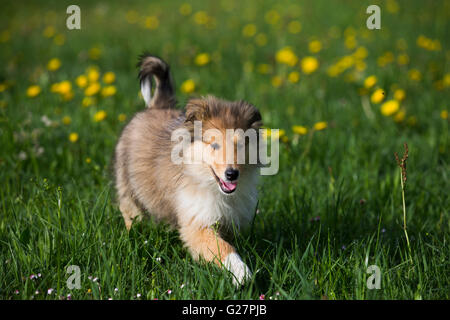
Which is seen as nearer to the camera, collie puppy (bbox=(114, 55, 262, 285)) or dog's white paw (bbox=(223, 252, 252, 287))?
dog's white paw (bbox=(223, 252, 252, 287))

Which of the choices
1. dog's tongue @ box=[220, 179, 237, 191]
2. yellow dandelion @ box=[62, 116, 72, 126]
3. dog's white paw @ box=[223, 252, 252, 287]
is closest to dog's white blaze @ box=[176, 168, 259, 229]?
dog's tongue @ box=[220, 179, 237, 191]

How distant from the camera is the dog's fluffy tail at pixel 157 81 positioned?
3785 millimetres

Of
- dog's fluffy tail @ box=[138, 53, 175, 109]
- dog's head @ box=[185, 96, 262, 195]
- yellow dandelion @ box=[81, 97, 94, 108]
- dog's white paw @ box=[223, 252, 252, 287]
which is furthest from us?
yellow dandelion @ box=[81, 97, 94, 108]

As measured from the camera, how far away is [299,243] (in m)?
3.17

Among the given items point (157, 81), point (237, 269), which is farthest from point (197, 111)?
point (157, 81)

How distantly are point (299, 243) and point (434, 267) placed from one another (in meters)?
0.86

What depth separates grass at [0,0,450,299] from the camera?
2617 mm

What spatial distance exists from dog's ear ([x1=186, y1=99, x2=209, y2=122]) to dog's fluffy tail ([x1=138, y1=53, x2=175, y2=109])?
3.32ft

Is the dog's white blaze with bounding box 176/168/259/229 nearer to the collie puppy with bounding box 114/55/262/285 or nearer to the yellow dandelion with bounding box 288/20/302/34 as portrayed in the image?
the collie puppy with bounding box 114/55/262/285

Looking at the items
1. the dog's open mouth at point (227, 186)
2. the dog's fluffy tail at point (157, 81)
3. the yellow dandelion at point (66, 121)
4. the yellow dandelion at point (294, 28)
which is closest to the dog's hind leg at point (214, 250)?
the dog's open mouth at point (227, 186)

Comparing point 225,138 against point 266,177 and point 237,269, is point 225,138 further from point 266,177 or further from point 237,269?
point 266,177

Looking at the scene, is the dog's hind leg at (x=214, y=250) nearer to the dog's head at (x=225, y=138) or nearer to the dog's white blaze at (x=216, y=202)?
the dog's white blaze at (x=216, y=202)

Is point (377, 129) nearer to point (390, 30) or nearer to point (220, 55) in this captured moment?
point (220, 55)

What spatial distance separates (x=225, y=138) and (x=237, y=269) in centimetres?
77
